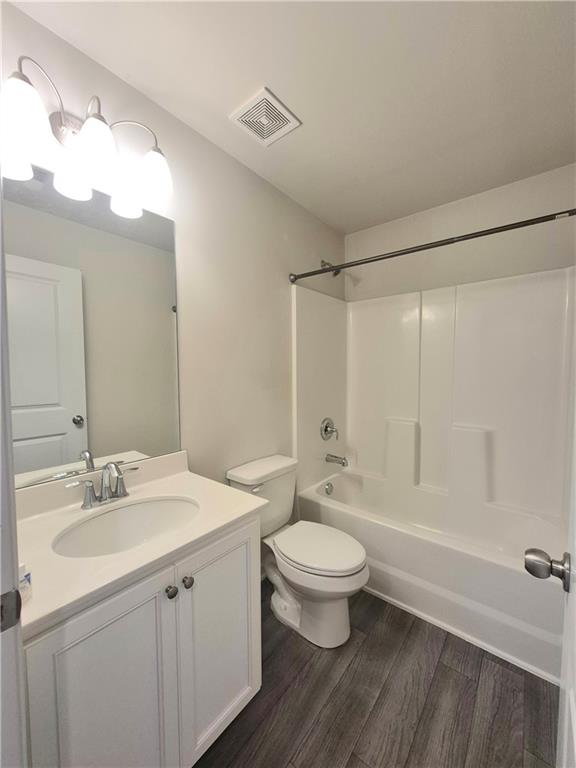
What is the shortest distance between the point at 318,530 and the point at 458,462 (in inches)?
41.2

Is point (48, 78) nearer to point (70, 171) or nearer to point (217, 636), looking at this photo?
point (70, 171)

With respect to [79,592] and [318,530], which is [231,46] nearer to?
[79,592]

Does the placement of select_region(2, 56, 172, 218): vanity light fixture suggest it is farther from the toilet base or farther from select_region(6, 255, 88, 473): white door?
the toilet base

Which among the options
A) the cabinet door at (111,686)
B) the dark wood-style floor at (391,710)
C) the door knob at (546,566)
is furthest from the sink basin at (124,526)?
the door knob at (546,566)

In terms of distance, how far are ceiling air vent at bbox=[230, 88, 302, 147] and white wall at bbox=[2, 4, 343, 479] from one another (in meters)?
0.23

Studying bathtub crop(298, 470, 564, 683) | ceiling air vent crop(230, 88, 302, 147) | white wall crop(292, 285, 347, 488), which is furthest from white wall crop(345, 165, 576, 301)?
bathtub crop(298, 470, 564, 683)

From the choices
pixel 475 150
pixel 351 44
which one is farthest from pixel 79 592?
pixel 475 150

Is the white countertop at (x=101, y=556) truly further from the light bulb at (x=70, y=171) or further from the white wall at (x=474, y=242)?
the white wall at (x=474, y=242)

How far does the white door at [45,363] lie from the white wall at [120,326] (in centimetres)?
3

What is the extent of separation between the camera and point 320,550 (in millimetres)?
1423

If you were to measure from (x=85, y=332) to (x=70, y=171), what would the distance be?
1.75 feet

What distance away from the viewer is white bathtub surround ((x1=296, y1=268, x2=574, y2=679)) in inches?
55.3

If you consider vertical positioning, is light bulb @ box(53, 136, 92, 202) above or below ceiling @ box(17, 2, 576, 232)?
below

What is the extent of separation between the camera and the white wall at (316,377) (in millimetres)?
1993
